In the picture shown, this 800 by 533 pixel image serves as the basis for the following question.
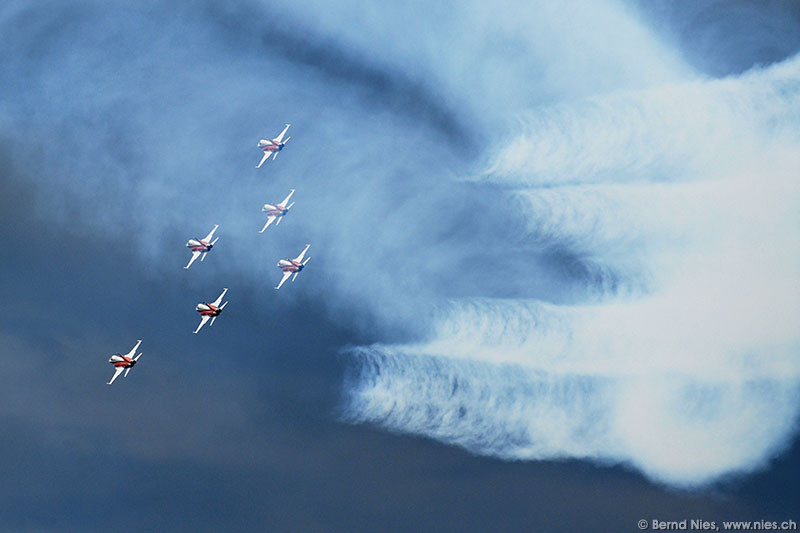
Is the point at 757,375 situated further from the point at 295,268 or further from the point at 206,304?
the point at 206,304

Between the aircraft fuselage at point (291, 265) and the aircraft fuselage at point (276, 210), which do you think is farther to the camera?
the aircraft fuselage at point (276, 210)

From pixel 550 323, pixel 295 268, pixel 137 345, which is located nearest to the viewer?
pixel 550 323

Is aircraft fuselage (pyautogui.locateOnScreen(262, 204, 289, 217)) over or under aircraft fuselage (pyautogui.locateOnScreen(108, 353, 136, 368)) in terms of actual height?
over

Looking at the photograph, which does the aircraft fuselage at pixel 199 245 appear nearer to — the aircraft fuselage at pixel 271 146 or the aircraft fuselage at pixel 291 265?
the aircraft fuselage at pixel 291 265


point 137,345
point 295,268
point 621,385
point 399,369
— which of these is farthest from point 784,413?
point 137,345

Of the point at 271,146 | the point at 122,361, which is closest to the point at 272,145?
the point at 271,146

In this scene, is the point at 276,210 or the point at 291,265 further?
the point at 276,210

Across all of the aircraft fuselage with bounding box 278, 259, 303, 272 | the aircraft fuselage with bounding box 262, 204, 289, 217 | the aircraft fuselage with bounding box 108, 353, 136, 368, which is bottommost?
the aircraft fuselage with bounding box 108, 353, 136, 368

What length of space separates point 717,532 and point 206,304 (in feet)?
121

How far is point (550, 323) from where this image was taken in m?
69.4

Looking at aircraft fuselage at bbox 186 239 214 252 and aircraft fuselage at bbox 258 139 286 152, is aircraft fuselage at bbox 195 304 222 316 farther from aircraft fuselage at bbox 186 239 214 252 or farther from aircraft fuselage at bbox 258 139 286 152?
aircraft fuselage at bbox 258 139 286 152

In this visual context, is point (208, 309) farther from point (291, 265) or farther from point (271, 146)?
point (271, 146)

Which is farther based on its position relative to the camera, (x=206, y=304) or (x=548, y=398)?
(x=206, y=304)

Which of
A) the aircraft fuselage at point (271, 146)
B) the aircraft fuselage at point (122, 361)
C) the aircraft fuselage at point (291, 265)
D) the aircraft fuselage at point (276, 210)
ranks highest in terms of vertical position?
the aircraft fuselage at point (271, 146)
